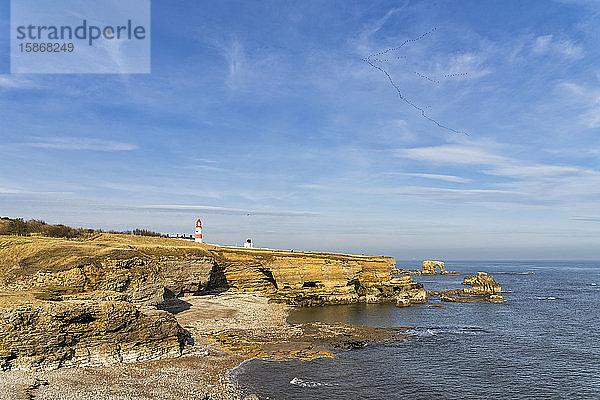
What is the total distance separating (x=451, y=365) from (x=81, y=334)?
29.1m

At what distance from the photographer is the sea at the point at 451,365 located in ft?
90.6

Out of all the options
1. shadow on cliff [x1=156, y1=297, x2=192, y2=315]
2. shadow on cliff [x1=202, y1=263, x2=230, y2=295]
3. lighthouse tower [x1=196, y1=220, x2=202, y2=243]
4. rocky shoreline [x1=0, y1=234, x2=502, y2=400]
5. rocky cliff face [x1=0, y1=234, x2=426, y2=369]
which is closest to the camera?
rocky shoreline [x1=0, y1=234, x2=502, y2=400]

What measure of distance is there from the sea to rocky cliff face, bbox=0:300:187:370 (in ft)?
24.4

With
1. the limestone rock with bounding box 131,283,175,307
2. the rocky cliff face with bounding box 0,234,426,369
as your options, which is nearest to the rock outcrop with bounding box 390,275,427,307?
the rocky cliff face with bounding box 0,234,426,369

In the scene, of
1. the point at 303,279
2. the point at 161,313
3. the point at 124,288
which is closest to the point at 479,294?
the point at 303,279

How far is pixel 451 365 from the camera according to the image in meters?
33.6

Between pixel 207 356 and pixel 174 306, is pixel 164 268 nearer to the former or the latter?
pixel 174 306

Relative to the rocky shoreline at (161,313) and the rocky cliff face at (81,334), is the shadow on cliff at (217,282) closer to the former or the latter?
the rocky shoreline at (161,313)

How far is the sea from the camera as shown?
27625 millimetres

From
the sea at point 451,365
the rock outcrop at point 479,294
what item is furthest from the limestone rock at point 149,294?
the rock outcrop at point 479,294

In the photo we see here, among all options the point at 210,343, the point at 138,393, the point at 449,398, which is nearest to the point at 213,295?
the point at 210,343

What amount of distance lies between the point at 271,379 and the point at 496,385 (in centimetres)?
1618

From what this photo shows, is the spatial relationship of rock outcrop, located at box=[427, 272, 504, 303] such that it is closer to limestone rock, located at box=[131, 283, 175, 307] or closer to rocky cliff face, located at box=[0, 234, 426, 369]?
rocky cliff face, located at box=[0, 234, 426, 369]

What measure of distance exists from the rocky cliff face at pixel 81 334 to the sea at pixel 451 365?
24.4ft
